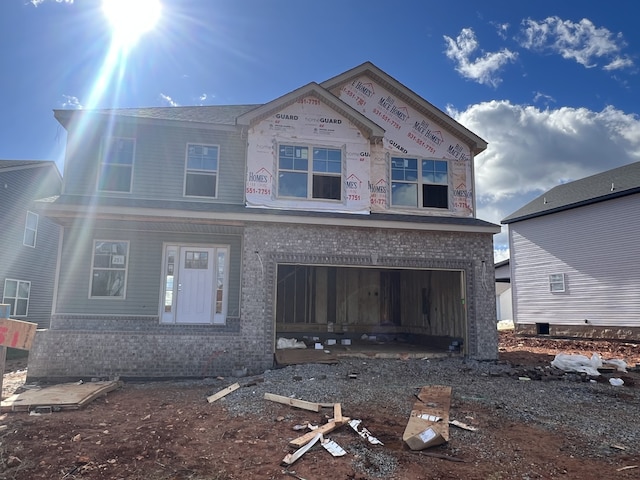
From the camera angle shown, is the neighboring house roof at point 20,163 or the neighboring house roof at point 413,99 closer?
the neighboring house roof at point 413,99

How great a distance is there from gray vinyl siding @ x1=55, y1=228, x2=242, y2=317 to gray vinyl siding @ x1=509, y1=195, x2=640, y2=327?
15177 mm

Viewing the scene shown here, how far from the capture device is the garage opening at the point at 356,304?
14.8m

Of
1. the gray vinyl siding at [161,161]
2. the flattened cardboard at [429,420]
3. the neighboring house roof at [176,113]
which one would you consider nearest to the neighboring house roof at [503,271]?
the neighboring house roof at [176,113]

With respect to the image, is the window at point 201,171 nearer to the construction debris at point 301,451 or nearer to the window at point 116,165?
the window at point 116,165

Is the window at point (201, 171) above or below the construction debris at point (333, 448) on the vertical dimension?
above

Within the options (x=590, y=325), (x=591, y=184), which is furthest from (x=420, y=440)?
(x=591, y=184)

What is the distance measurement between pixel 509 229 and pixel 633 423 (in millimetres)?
17546

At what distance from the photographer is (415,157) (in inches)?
496

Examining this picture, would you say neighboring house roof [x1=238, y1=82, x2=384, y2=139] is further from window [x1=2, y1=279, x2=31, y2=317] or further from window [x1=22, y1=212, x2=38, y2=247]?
window [x1=2, y1=279, x2=31, y2=317]

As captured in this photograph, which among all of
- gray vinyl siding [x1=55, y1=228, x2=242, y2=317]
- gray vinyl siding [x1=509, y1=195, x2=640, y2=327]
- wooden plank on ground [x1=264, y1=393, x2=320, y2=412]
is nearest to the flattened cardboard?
wooden plank on ground [x1=264, y1=393, x2=320, y2=412]

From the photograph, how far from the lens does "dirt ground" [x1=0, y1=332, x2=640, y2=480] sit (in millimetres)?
4734

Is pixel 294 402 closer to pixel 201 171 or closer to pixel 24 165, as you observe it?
pixel 201 171

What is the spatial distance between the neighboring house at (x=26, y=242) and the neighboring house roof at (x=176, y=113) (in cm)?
788

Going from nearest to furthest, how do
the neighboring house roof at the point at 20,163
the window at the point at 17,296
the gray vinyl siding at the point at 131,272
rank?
1. the gray vinyl siding at the point at 131,272
2. the window at the point at 17,296
3. the neighboring house roof at the point at 20,163
